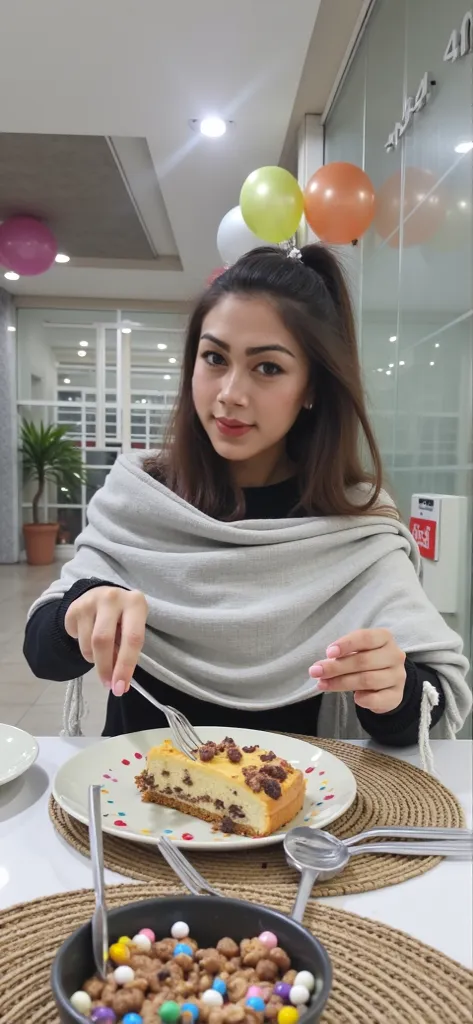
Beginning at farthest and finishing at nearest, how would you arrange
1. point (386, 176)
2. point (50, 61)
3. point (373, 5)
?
1. point (50, 61)
2. point (373, 5)
3. point (386, 176)

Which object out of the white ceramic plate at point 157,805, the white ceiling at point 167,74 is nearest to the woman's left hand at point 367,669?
the white ceramic plate at point 157,805

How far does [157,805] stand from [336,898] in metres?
0.25

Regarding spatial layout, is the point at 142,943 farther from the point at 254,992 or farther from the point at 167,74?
the point at 167,74

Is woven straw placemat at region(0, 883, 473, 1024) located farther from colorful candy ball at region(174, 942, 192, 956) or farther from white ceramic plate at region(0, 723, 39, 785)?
white ceramic plate at region(0, 723, 39, 785)

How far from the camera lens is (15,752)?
0.81 metres

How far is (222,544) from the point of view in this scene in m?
1.16

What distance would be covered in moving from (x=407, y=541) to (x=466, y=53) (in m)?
1.13

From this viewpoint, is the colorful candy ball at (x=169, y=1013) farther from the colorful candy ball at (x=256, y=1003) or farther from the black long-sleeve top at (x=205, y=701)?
the black long-sleeve top at (x=205, y=701)

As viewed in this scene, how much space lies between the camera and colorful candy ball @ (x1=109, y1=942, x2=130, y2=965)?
13.6 inches

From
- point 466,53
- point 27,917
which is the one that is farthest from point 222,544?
point 466,53

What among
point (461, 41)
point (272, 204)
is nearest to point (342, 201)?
point (272, 204)

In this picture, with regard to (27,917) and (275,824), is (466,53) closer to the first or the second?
(275,824)

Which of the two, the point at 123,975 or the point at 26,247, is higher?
the point at 26,247

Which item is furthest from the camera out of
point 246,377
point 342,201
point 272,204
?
point 272,204
